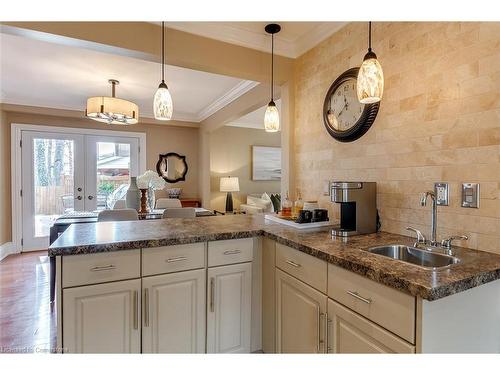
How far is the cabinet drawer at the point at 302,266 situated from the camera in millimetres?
1341

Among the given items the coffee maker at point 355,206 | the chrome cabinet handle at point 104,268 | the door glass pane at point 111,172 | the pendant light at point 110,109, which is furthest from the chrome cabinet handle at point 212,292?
the door glass pane at point 111,172

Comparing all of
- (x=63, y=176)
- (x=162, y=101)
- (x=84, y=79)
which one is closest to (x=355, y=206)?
(x=162, y=101)

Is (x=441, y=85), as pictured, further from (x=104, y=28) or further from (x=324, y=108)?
(x=104, y=28)

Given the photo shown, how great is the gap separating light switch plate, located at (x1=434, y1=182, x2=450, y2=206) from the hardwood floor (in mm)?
2583

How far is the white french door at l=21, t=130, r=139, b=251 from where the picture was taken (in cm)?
461

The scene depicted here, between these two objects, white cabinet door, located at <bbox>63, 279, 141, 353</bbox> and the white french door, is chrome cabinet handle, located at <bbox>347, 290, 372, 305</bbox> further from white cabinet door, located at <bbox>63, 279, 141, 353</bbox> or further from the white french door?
the white french door

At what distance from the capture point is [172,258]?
5.08 ft

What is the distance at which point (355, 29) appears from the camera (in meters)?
1.98

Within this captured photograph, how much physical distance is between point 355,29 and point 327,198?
128 cm

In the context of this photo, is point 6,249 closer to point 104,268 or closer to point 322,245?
point 104,268

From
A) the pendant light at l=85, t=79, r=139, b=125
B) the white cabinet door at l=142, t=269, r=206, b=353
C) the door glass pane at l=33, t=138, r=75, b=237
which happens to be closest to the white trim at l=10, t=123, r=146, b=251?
the door glass pane at l=33, t=138, r=75, b=237

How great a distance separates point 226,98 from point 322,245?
3.30 m

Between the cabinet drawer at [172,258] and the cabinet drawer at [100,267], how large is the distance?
2.0 inches

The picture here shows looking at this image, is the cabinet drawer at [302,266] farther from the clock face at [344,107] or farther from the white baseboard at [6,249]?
the white baseboard at [6,249]
